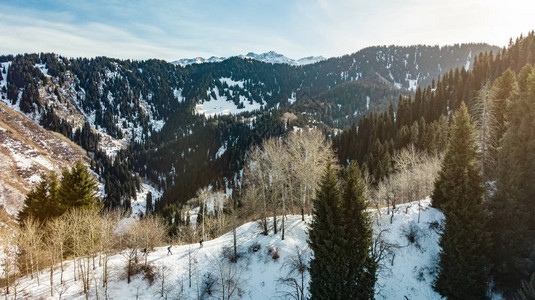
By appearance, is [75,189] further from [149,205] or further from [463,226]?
[149,205]

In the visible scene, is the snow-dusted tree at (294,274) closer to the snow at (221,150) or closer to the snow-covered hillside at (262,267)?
the snow-covered hillside at (262,267)

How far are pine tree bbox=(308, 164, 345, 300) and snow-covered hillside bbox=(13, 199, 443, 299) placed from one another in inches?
265

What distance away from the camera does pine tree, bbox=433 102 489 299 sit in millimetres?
21688

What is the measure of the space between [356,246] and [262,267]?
1528cm

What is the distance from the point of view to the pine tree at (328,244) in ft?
70.2

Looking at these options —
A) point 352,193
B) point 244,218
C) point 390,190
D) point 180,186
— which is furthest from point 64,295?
point 180,186

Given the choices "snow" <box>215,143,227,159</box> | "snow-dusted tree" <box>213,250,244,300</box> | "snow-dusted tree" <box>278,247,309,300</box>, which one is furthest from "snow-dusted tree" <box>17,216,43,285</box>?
"snow" <box>215,143,227,159</box>

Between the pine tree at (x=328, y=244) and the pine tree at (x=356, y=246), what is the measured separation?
63 cm

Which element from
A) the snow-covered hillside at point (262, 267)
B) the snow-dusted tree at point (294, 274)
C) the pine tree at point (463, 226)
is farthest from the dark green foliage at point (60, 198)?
the pine tree at point (463, 226)

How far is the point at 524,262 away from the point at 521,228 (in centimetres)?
292

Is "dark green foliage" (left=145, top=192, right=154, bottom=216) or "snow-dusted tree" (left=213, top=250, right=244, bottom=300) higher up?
"snow-dusted tree" (left=213, top=250, right=244, bottom=300)

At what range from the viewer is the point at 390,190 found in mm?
45125

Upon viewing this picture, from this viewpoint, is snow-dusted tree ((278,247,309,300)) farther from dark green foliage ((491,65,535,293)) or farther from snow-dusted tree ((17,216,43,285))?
snow-dusted tree ((17,216,43,285))

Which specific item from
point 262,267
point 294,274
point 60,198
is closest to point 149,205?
point 60,198
